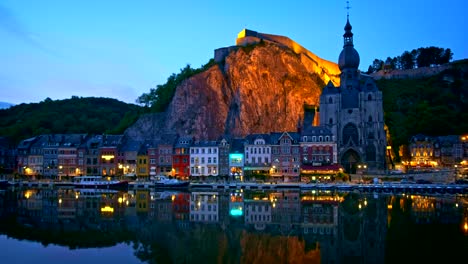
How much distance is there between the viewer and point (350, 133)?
76.6 meters

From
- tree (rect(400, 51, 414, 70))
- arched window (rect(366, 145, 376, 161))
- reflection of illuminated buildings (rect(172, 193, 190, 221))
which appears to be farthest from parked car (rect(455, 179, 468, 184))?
tree (rect(400, 51, 414, 70))

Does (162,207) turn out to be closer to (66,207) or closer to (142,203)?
(142,203)

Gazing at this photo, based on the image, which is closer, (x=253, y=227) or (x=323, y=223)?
(x=253, y=227)

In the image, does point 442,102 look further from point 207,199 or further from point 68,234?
point 68,234

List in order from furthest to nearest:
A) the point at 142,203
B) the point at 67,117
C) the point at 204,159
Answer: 1. the point at 67,117
2. the point at 204,159
3. the point at 142,203

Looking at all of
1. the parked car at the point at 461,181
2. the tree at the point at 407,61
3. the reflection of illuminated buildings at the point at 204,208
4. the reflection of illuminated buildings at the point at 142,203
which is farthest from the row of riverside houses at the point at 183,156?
the tree at the point at 407,61

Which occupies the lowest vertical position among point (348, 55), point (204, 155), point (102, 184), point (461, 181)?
point (102, 184)

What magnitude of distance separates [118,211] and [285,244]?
19033 mm

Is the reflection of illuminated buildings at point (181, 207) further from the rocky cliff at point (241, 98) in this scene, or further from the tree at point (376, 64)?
the tree at point (376, 64)

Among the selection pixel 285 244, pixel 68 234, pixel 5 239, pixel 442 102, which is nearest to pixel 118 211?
pixel 68 234

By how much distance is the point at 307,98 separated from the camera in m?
87.2

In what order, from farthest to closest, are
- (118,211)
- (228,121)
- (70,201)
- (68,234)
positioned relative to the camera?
(228,121) → (70,201) → (118,211) → (68,234)

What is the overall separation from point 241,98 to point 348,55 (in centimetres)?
2021

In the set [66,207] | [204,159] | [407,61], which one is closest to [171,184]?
[204,159]
